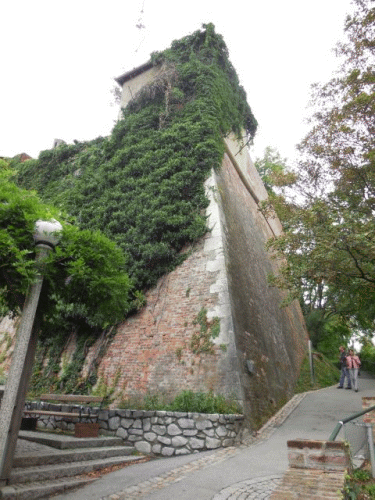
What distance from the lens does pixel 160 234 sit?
30.5 feet

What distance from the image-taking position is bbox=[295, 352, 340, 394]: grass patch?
36.9 feet

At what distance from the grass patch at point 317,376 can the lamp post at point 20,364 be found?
8407 mm

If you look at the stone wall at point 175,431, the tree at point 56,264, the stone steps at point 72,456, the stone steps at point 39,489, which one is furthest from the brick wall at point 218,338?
the stone steps at point 39,489

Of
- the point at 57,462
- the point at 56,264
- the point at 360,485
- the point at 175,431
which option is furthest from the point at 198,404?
the point at 56,264

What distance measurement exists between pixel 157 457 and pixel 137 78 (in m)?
14.8

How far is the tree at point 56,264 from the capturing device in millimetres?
4129

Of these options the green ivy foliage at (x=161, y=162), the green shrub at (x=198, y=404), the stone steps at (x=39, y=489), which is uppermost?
the green ivy foliage at (x=161, y=162)

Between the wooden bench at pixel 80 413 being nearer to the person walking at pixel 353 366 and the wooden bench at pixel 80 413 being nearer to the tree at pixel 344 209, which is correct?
the tree at pixel 344 209

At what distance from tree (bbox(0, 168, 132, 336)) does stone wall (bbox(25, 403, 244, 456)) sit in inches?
81.4

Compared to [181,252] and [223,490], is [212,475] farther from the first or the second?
[181,252]

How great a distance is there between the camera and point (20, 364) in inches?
154

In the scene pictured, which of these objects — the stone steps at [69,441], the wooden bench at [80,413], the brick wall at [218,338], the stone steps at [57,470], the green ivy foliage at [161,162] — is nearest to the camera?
the stone steps at [57,470]

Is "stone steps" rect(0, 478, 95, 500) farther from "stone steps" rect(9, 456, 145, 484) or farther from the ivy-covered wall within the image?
the ivy-covered wall

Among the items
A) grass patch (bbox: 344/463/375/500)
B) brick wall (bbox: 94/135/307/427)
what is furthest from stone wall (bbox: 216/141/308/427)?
grass patch (bbox: 344/463/375/500)
